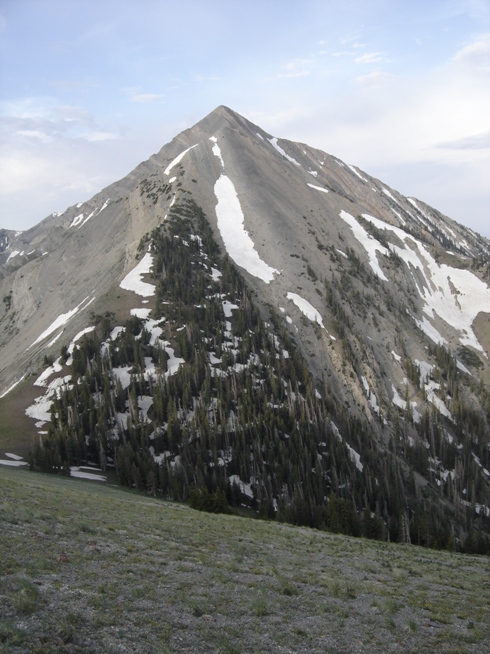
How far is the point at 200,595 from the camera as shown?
54.2 ft

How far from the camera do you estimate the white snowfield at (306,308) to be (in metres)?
142

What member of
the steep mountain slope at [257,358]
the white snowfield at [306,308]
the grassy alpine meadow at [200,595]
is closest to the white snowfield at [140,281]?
the steep mountain slope at [257,358]

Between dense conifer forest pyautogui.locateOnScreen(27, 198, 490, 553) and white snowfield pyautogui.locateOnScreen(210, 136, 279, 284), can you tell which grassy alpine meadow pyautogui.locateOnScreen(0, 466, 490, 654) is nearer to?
dense conifer forest pyautogui.locateOnScreen(27, 198, 490, 553)

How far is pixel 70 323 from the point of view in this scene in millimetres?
117750

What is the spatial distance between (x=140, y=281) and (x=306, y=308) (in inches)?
1919

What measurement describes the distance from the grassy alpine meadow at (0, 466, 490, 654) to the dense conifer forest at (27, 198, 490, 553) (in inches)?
1193

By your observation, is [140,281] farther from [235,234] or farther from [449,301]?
[449,301]

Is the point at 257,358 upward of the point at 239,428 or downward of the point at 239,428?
Result: upward

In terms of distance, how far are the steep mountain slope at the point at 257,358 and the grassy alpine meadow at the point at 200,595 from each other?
41360 millimetres

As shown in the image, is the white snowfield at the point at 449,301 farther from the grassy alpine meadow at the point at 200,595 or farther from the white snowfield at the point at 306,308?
the grassy alpine meadow at the point at 200,595

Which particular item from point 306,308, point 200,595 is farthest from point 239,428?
point 200,595

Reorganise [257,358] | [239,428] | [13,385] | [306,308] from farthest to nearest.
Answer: [306,308] < [257,358] < [13,385] < [239,428]

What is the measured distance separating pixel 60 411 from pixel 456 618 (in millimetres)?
80481

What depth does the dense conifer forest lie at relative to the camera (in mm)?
76125
